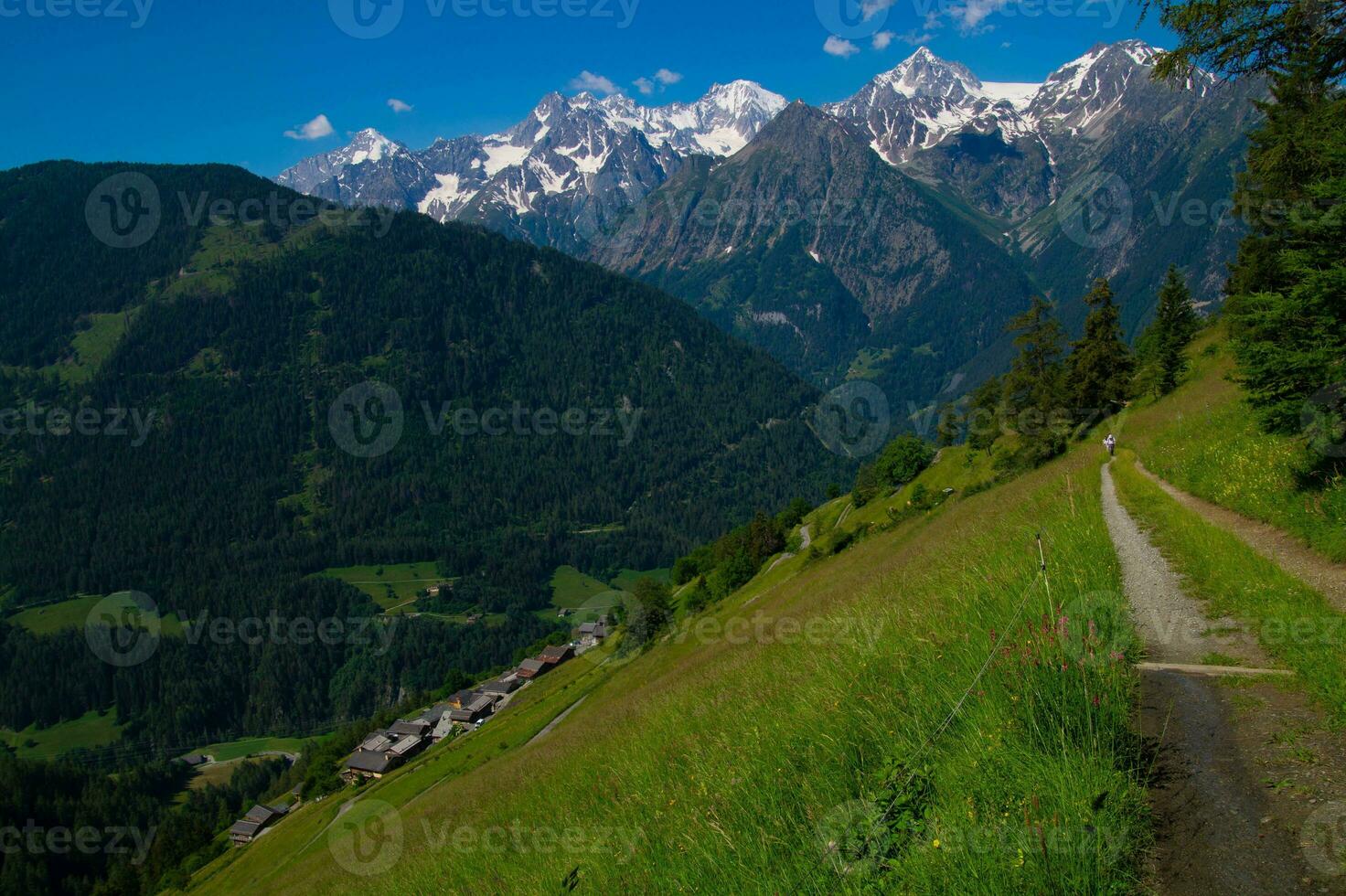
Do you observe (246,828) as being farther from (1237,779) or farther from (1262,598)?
(1237,779)

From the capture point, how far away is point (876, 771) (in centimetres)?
642

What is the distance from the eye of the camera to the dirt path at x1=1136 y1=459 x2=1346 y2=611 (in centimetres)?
930

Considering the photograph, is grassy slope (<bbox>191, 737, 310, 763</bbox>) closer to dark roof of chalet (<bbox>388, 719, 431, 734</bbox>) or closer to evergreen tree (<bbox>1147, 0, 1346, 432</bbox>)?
dark roof of chalet (<bbox>388, 719, 431, 734</bbox>)

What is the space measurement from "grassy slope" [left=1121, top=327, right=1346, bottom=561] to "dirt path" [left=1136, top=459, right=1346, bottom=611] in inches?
6.3

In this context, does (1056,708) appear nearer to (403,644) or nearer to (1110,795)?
(1110,795)

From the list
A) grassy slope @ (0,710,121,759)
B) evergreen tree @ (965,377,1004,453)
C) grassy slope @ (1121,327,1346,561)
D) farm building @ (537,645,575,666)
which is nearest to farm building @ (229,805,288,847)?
farm building @ (537,645,575,666)

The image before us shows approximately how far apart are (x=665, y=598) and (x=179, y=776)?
13412 centimetres

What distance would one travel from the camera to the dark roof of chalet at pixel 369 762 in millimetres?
98500

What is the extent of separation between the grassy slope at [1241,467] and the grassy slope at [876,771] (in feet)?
9.68

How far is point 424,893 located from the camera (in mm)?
9906

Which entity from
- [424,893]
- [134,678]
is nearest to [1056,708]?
[424,893]

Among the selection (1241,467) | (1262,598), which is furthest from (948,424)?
(1262,598)

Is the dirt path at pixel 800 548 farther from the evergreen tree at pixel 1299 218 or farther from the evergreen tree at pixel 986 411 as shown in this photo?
the evergreen tree at pixel 1299 218

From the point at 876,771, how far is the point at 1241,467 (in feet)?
47.2
